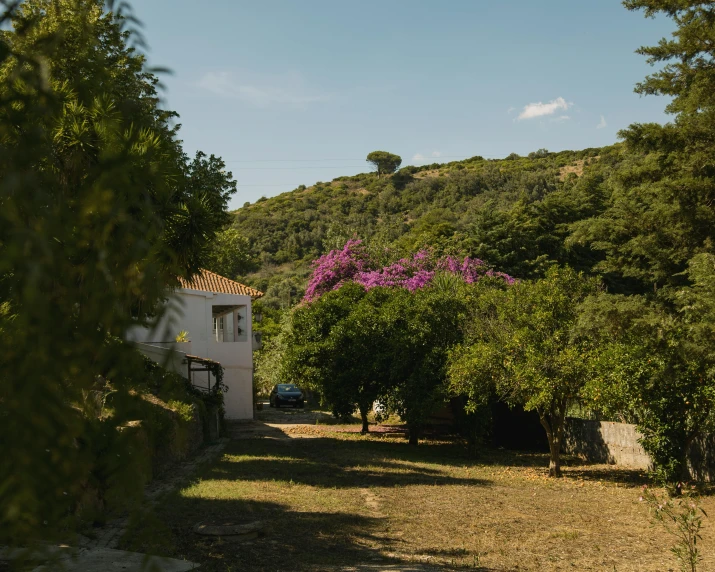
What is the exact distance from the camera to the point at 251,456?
18891mm

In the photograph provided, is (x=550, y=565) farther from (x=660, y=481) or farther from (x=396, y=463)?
(x=396, y=463)

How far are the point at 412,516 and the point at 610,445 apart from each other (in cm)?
1050

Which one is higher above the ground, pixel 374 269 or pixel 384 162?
pixel 384 162

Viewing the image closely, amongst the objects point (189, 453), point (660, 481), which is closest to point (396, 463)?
point (189, 453)

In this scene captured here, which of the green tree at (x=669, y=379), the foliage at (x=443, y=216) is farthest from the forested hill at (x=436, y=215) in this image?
the green tree at (x=669, y=379)

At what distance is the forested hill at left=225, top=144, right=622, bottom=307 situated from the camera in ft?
123

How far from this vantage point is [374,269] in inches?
1312

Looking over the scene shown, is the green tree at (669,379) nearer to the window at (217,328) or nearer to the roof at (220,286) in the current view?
the roof at (220,286)

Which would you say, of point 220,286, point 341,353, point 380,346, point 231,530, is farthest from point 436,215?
point 231,530

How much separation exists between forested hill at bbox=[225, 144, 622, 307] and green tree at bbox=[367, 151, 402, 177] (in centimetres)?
256

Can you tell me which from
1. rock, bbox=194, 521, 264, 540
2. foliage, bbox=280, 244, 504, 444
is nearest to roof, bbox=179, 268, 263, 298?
foliage, bbox=280, 244, 504, 444

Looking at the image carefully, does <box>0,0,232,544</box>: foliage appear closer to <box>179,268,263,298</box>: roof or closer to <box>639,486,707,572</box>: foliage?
<box>639,486,707,572</box>: foliage

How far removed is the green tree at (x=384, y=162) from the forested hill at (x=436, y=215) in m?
2.56

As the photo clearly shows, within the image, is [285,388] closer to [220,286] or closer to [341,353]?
[220,286]
